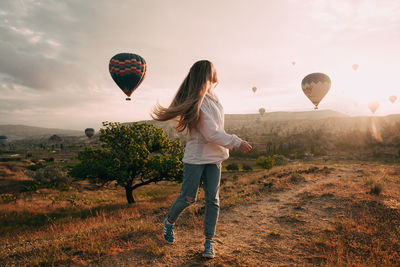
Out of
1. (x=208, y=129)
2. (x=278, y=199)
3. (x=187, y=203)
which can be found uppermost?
(x=208, y=129)

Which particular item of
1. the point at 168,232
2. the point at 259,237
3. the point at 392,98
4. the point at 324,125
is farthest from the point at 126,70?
the point at 324,125

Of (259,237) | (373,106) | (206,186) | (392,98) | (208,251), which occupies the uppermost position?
(392,98)

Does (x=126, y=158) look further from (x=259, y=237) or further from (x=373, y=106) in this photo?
(x=373, y=106)

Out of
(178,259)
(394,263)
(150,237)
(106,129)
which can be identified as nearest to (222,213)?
(150,237)

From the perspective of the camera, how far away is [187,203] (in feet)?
11.9

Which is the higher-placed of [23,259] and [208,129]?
[208,129]

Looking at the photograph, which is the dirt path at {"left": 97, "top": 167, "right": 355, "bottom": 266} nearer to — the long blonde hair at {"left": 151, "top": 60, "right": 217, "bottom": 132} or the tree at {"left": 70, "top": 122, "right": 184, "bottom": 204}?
the long blonde hair at {"left": 151, "top": 60, "right": 217, "bottom": 132}

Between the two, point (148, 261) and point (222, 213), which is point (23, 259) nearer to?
point (148, 261)

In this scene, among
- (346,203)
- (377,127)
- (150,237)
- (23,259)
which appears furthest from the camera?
(377,127)

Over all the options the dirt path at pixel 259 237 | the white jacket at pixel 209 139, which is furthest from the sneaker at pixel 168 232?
the white jacket at pixel 209 139

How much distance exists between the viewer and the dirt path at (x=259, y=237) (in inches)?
144

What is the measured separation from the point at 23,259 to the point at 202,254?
10.3 feet

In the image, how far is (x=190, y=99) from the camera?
3398 millimetres

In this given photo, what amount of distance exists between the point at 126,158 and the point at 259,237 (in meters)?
14.2
